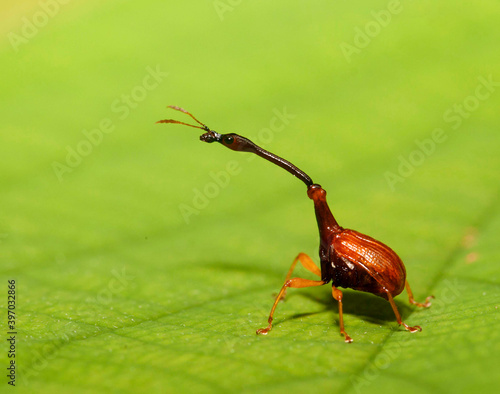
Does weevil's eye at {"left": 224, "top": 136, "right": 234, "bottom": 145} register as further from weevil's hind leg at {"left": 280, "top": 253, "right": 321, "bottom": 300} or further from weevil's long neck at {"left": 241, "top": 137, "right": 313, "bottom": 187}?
weevil's hind leg at {"left": 280, "top": 253, "right": 321, "bottom": 300}

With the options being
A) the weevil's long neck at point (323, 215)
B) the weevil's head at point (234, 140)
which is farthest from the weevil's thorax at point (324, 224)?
the weevil's head at point (234, 140)

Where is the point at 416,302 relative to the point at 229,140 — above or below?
below

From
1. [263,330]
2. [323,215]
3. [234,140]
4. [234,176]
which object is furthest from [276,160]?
[234,176]

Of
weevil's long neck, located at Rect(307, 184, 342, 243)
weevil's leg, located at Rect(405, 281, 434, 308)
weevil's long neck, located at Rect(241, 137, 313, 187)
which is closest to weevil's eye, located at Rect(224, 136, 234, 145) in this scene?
weevil's long neck, located at Rect(241, 137, 313, 187)

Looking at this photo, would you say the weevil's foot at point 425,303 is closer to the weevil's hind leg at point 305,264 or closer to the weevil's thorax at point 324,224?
the weevil's thorax at point 324,224

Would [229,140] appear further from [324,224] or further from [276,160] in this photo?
[324,224]

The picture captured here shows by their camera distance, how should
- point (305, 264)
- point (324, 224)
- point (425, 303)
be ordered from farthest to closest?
1. point (305, 264)
2. point (324, 224)
3. point (425, 303)

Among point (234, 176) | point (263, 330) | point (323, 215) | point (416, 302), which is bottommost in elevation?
point (263, 330)

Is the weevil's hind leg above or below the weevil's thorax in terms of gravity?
below
